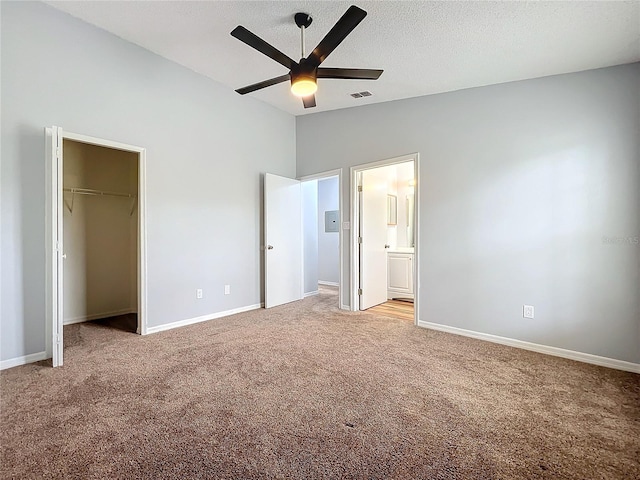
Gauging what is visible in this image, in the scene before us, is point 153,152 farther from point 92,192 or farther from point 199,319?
point 199,319

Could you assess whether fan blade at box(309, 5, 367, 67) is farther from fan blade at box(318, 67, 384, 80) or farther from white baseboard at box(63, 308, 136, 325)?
white baseboard at box(63, 308, 136, 325)

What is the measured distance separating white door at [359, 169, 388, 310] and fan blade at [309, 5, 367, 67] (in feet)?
8.00

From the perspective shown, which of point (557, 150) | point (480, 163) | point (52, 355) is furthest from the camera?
A: point (480, 163)

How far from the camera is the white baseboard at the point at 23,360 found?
104 inches

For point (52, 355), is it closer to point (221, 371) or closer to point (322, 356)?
point (221, 371)

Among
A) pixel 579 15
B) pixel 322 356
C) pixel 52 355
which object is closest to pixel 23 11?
pixel 52 355

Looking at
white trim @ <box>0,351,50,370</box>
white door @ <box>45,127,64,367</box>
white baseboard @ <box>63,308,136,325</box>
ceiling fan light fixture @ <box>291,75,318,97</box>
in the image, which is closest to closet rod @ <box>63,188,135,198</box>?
white door @ <box>45,127,64,367</box>

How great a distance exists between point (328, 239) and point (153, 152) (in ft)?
14.2

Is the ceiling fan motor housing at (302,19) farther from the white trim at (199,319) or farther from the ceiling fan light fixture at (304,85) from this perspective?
the white trim at (199,319)

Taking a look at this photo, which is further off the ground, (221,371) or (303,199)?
(303,199)

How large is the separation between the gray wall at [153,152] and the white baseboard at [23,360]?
0.04 m

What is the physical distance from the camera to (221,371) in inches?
102

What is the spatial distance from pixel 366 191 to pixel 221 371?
124 inches

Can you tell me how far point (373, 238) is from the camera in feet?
15.9
